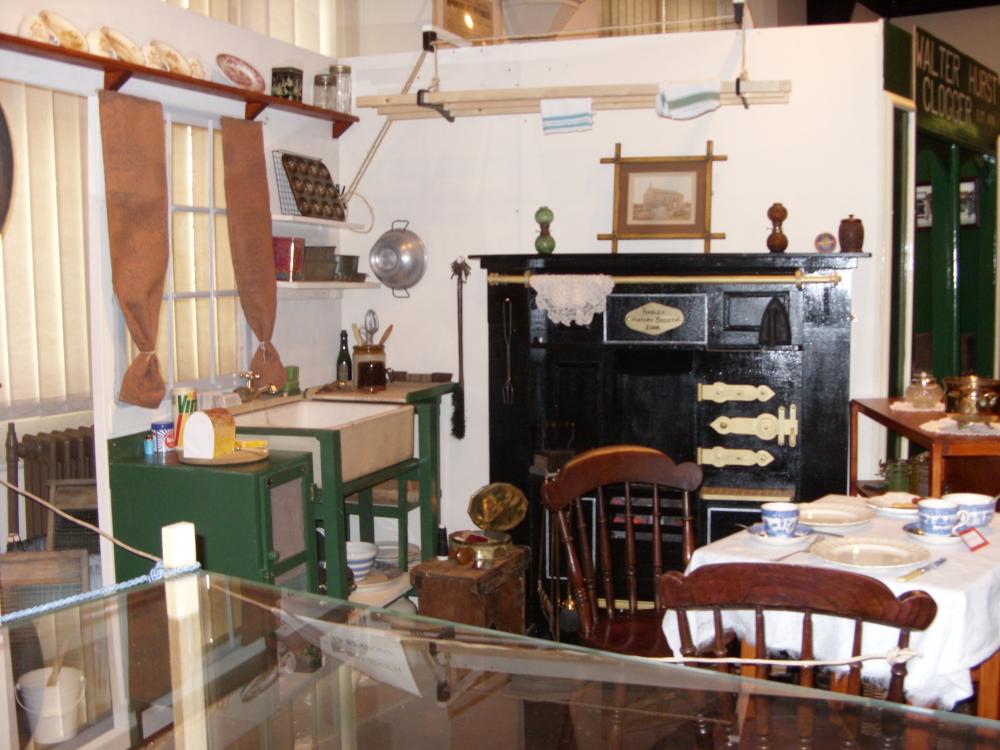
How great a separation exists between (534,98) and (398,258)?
1040 millimetres

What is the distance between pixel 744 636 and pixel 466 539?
2.14 m

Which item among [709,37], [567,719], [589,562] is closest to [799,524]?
[589,562]

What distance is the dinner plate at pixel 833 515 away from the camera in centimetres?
265

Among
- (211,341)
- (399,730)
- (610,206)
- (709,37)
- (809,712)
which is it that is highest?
(709,37)

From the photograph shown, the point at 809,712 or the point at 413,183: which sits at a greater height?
the point at 413,183

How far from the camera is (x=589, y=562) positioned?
3.12 metres

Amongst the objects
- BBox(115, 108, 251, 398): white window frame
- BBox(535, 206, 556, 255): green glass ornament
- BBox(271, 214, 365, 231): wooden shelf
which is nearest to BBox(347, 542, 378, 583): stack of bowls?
BBox(115, 108, 251, 398): white window frame

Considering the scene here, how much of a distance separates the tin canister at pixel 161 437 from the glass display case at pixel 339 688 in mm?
2041

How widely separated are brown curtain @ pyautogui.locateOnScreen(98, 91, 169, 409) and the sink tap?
0.54 meters

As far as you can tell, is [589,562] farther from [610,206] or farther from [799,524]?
[610,206]

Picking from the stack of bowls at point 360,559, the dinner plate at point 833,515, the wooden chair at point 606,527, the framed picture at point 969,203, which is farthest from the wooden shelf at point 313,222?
the framed picture at point 969,203

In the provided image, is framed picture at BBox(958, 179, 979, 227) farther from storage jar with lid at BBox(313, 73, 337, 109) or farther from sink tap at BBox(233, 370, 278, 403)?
sink tap at BBox(233, 370, 278, 403)

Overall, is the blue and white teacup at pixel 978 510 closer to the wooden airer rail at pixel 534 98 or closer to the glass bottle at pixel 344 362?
the wooden airer rail at pixel 534 98

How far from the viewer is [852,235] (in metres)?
4.42
